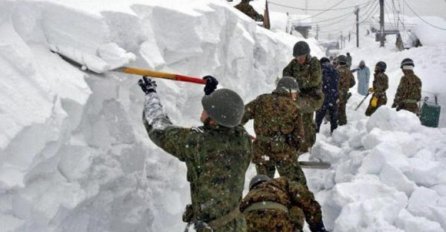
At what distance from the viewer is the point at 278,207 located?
3.07 metres

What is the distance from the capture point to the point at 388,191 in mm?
4930

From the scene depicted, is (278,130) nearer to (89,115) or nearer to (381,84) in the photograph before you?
(89,115)

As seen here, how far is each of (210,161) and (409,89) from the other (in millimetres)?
6399

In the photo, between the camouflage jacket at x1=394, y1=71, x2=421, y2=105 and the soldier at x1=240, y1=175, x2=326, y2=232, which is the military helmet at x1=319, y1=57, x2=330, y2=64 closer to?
the camouflage jacket at x1=394, y1=71, x2=421, y2=105

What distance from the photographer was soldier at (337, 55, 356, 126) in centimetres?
919

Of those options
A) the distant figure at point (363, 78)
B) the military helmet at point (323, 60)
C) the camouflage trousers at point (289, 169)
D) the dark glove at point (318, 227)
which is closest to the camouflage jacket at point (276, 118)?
the camouflage trousers at point (289, 169)

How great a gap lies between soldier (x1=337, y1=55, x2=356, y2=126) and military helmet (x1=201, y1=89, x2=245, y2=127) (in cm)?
647

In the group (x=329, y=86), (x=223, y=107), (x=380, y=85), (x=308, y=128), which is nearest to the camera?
(x=223, y=107)

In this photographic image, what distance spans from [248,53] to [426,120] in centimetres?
425

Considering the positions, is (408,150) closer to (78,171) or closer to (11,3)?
(78,171)

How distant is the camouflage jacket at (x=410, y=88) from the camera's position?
8195 millimetres

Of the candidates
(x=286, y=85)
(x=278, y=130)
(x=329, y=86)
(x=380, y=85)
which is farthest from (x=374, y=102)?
(x=278, y=130)

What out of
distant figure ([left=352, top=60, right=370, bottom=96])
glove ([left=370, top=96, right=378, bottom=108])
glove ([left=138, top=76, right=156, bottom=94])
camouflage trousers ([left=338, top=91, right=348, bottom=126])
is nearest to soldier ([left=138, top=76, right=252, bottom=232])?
glove ([left=138, top=76, right=156, bottom=94])

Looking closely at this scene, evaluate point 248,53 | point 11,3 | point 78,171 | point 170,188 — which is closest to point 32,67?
point 11,3
